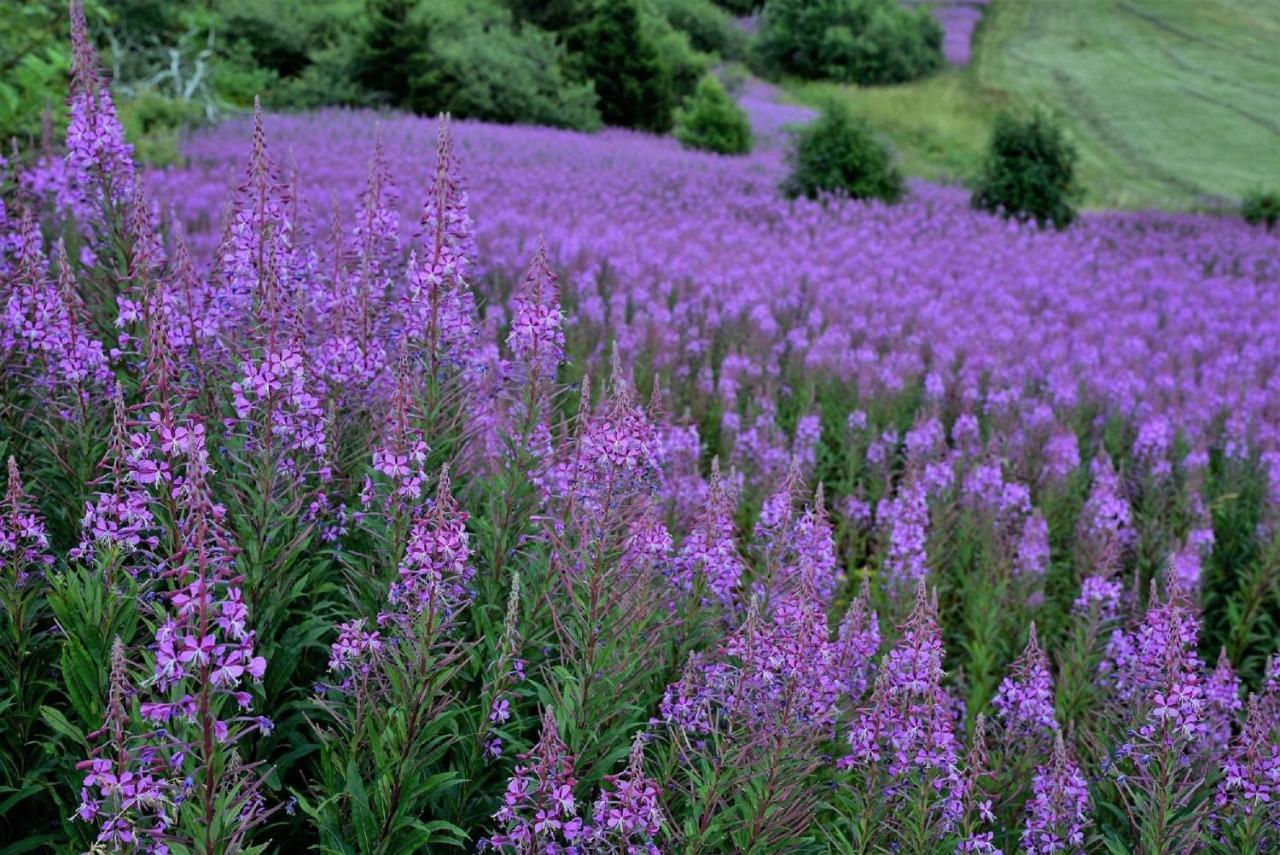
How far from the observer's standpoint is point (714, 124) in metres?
21.0

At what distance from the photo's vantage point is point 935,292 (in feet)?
33.3

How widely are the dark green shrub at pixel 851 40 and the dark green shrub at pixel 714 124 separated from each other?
1413 cm

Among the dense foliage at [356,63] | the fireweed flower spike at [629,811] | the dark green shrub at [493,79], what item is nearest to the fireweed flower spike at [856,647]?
the fireweed flower spike at [629,811]

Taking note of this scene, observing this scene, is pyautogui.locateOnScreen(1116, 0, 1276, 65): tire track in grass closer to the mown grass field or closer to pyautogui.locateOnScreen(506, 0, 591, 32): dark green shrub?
the mown grass field

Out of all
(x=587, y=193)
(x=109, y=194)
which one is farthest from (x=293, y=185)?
(x=587, y=193)

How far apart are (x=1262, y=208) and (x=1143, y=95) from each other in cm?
350

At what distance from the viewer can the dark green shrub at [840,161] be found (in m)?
15.4

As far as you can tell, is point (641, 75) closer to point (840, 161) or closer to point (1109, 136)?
point (1109, 136)

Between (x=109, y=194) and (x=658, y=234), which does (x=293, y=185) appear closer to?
(x=109, y=194)

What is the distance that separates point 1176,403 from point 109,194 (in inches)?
256

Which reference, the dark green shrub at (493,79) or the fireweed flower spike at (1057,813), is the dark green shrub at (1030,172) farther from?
the fireweed flower spike at (1057,813)

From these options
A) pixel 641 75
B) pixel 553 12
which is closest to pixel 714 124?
pixel 641 75

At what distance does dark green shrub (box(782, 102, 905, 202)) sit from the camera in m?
15.4

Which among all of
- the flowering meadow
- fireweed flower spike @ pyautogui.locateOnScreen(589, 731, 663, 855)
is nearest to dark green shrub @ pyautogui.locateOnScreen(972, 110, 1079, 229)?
the flowering meadow
